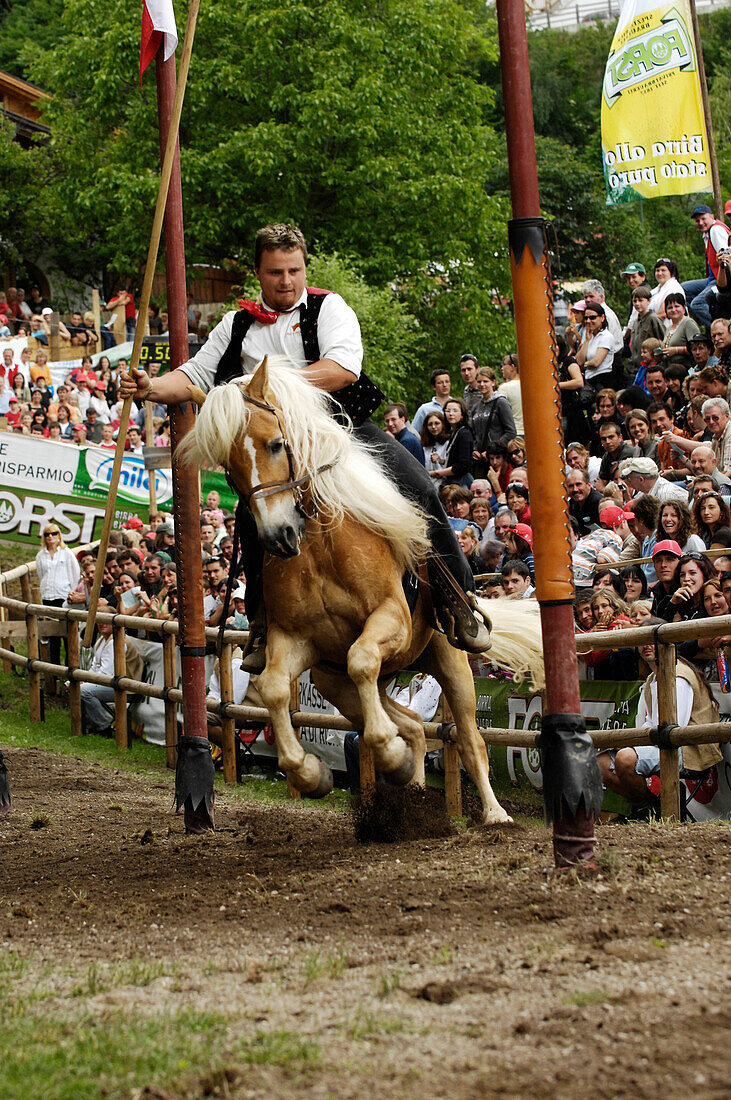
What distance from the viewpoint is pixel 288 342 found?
6.61m

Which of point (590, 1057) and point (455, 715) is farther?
point (455, 715)

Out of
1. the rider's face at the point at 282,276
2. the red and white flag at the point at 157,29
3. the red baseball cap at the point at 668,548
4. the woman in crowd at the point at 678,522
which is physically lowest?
the red baseball cap at the point at 668,548

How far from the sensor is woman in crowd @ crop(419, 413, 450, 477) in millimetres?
13547

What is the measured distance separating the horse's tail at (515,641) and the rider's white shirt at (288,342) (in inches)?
73.2

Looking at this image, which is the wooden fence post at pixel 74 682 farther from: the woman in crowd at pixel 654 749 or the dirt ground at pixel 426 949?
the woman in crowd at pixel 654 749

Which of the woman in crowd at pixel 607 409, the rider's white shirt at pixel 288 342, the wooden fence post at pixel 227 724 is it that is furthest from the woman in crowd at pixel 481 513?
the rider's white shirt at pixel 288 342

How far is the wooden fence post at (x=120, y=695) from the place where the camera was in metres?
12.8

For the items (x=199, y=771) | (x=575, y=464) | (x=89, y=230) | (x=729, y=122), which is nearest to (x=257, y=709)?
(x=199, y=771)

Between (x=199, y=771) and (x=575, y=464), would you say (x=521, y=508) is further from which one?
(x=199, y=771)

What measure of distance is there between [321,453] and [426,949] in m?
2.60

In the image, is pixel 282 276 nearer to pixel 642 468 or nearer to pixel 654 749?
pixel 654 749

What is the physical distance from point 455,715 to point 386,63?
2664 centimetres

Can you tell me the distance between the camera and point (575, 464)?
11.7 m

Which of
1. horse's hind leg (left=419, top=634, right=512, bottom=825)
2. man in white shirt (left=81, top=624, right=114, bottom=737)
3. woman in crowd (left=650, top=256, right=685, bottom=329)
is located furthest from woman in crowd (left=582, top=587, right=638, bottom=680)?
man in white shirt (left=81, top=624, right=114, bottom=737)
